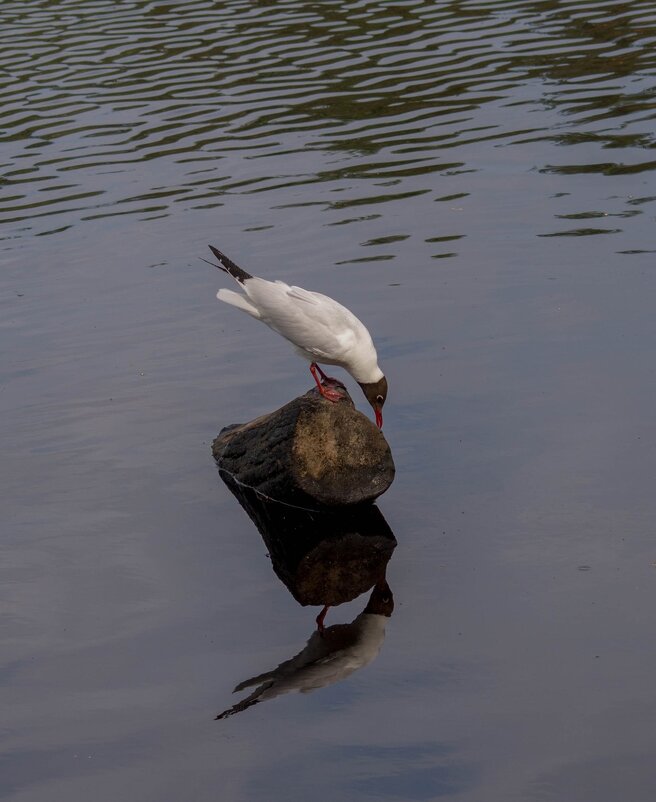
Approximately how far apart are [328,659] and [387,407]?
3.19 m

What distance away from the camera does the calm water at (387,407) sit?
6461 millimetres

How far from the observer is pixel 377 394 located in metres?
9.29

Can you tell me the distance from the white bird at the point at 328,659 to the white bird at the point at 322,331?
6.47 feet

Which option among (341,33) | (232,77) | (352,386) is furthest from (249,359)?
(341,33)

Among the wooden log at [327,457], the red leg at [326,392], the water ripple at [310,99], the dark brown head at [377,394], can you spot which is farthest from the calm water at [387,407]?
the red leg at [326,392]

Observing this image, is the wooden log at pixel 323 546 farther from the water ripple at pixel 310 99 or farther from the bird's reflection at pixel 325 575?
the water ripple at pixel 310 99

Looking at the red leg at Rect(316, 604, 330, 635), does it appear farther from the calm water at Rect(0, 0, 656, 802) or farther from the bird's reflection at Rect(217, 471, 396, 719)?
the calm water at Rect(0, 0, 656, 802)

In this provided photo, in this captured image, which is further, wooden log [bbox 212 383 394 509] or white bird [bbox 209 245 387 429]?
white bird [bbox 209 245 387 429]

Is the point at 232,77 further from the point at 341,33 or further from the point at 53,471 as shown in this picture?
the point at 53,471

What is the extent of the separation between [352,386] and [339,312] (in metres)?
1.68

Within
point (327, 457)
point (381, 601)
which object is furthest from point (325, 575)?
point (327, 457)

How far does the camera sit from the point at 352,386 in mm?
10625

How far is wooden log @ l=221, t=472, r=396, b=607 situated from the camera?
26.3 ft

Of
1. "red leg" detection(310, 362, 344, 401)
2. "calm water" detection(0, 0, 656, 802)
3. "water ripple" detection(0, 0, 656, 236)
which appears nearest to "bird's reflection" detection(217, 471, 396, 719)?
"calm water" detection(0, 0, 656, 802)
